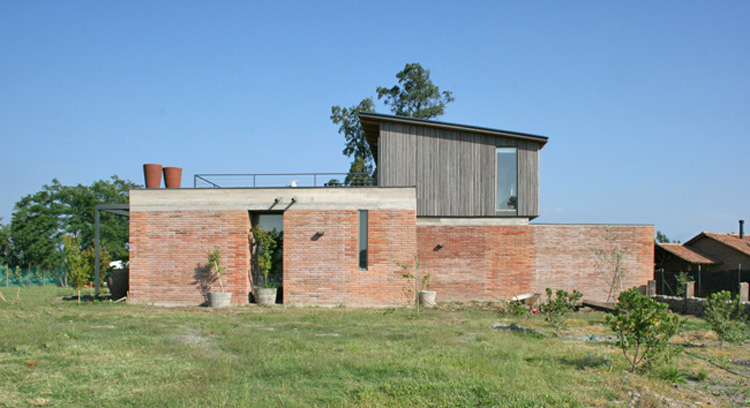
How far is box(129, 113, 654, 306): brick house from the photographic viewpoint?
18.1 meters

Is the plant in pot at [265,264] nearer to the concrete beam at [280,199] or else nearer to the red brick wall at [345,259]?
the red brick wall at [345,259]

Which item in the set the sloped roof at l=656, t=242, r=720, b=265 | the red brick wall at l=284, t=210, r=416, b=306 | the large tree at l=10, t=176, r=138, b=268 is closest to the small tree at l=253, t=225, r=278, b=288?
the red brick wall at l=284, t=210, r=416, b=306

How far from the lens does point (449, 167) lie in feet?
66.8

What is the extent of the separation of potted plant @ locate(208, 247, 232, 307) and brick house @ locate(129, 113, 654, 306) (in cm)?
31

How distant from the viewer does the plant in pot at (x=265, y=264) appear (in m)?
18.1

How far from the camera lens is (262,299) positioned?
18.1m

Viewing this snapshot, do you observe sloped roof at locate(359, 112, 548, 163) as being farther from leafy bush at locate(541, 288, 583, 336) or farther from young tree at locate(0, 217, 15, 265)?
young tree at locate(0, 217, 15, 265)

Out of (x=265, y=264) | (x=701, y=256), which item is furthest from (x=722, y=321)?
(x=701, y=256)

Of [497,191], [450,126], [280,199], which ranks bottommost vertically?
[280,199]

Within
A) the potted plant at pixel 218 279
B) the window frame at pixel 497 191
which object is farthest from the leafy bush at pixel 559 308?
the potted plant at pixel 218 279

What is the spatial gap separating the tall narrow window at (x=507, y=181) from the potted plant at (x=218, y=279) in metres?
9.70

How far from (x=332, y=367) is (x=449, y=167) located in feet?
44.1

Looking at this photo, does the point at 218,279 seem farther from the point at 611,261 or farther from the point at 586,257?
the point at 611,261

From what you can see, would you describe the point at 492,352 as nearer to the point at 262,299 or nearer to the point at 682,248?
the point at 262,299
